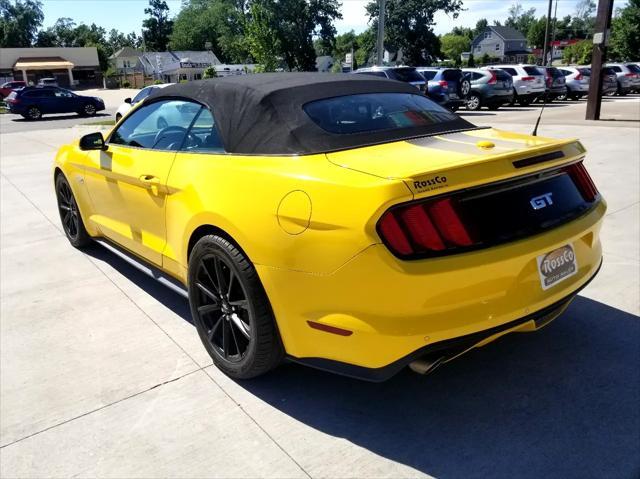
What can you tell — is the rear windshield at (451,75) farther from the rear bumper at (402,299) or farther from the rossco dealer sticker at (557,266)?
the rear bumper at (402,299)

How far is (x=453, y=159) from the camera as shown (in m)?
2.34

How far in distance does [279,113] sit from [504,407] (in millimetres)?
1876

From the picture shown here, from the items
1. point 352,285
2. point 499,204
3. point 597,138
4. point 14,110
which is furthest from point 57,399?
point 14,110

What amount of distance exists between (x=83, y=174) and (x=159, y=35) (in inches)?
4719

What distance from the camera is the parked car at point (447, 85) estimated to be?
66.9 feet

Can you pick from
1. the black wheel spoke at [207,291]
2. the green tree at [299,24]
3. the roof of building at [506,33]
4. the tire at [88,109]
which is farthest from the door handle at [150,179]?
the roof of building at [506,33]

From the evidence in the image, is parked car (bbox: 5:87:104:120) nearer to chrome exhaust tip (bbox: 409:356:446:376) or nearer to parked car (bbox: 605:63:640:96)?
parked car (bbox: 605:63:640:96)

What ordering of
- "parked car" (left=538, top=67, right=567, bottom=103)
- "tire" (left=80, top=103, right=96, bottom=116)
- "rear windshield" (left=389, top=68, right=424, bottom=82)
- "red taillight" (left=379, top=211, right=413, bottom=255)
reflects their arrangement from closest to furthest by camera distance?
"red taillight" (left=379, top=211, right=413, bottom=255) < "rear windshield" (left=389, top=68, right=424, bottom=82) < "parked car" (left=538, top=67, right=567, bottom=103) < "tire" (left=80, top=103, right=96, bottom=116)

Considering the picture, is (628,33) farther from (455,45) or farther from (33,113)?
(455,45)

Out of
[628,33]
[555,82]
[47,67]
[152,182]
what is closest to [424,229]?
[152,182]

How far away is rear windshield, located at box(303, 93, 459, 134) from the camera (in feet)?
9.70

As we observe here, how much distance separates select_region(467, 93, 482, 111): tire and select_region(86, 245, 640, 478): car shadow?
64.0 feet

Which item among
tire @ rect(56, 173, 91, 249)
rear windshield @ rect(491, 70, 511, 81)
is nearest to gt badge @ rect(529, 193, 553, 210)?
tire @ rect(56, 173, 91, 249)

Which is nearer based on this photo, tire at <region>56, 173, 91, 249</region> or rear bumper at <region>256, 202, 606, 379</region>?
rear bumper at <region>256, 202, 606, 379</region>
